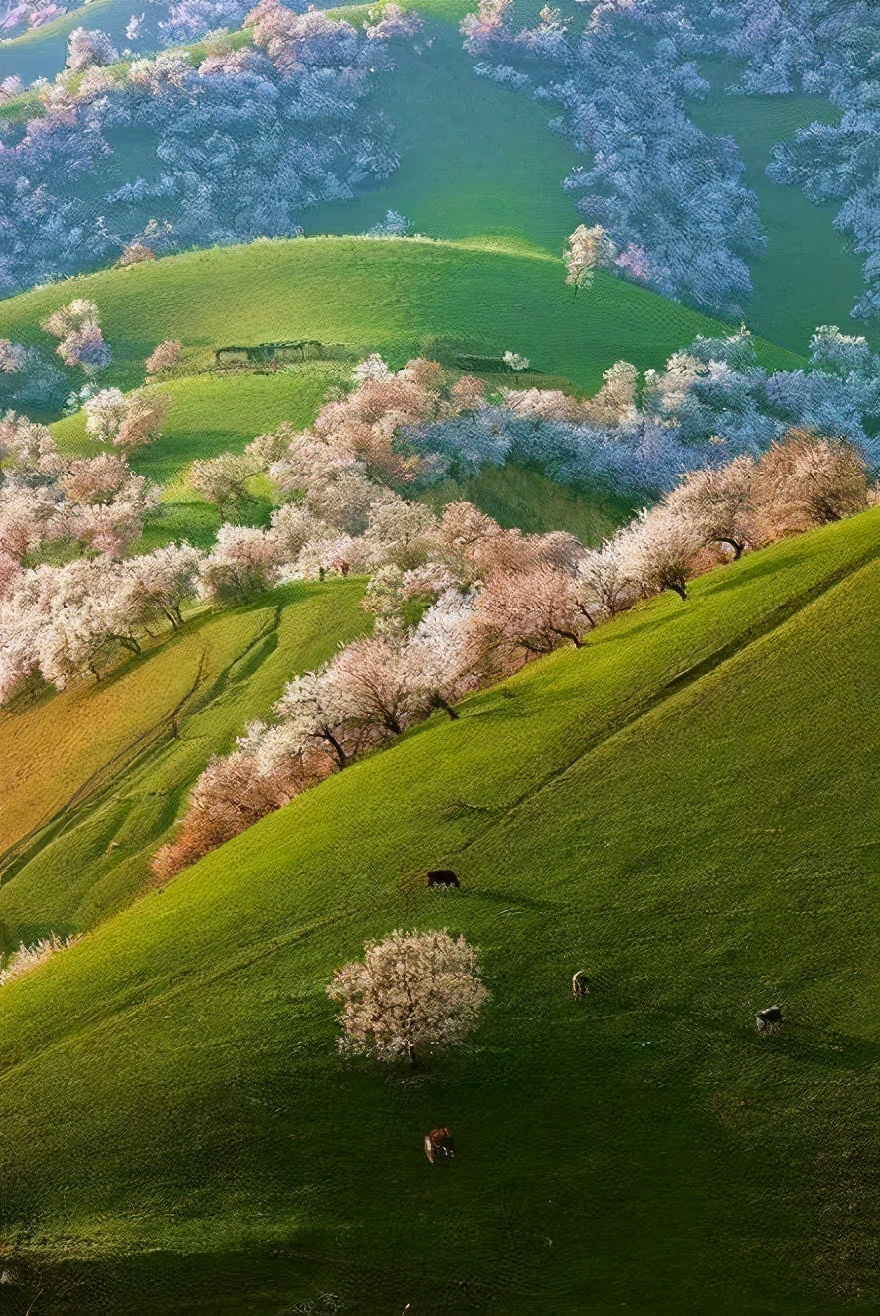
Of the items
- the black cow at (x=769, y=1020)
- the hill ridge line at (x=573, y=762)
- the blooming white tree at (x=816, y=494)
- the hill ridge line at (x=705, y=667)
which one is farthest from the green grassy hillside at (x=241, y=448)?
the black cow at (x=769, y=1020)

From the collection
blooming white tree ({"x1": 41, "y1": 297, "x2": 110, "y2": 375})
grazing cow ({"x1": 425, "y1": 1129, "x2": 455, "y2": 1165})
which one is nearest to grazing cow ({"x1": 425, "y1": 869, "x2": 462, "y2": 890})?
grazing cow ({"x1": 425, "y1": 1129, "x2": 455, "y2": 1165})

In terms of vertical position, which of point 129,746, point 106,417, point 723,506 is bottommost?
point 129,746

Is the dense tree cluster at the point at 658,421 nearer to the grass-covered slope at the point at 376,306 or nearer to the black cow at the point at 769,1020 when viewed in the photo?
the grass-covered slope at the point at 376,306

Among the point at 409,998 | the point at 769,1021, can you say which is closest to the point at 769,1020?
the point at 769,1021

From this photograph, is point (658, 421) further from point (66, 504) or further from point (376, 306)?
point (66, 504)

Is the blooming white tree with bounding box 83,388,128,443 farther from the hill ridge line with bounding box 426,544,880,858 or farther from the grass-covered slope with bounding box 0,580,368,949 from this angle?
the hill ridge line with bounding box 426,544,880,858

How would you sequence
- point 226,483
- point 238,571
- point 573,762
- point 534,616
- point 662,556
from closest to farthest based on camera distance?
point 573,762 < point 662,556 < point 534,616 < point 238,571 < point 226,483
